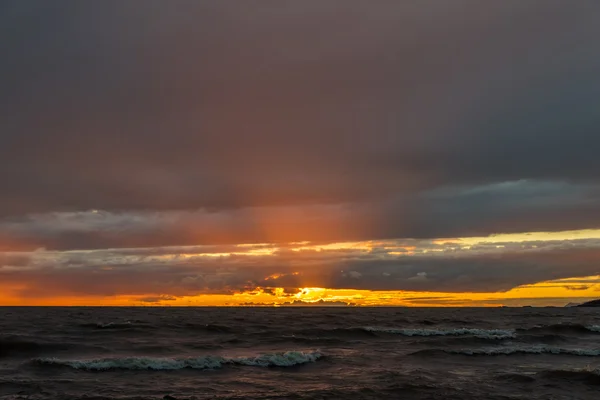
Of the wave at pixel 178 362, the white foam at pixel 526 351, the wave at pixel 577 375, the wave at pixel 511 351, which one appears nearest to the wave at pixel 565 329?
the white foam at pixel 526 351

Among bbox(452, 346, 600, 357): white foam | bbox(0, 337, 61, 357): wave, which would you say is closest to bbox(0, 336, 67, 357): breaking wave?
bbox(0, 337, 61, 357): wave

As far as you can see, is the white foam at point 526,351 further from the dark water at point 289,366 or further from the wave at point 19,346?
the wave at point 19,346

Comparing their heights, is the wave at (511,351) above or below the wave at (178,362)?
below

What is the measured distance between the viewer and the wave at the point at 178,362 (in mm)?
30203

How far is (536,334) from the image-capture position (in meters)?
54.8

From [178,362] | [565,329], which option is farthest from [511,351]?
[565,329]

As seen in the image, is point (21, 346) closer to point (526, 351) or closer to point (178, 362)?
point (178, 362)

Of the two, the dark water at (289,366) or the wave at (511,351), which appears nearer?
the dark water at (289,366)

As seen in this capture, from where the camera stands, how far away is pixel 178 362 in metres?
31.4

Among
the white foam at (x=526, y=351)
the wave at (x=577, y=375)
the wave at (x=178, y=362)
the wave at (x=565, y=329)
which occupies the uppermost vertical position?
the wave at (x=178, y=362)

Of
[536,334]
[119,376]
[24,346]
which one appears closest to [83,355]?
[24,346]

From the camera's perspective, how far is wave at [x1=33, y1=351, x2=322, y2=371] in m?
30.2

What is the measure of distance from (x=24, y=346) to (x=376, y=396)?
3088cm

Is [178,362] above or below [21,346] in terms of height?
below
